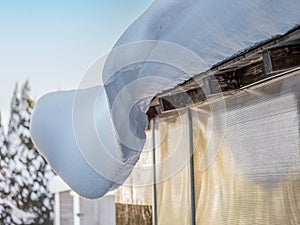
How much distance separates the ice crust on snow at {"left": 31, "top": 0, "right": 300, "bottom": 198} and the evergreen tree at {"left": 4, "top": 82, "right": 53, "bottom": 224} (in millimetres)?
7549

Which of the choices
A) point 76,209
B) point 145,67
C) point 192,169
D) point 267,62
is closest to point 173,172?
point 192,169

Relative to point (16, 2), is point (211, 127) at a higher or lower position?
lower

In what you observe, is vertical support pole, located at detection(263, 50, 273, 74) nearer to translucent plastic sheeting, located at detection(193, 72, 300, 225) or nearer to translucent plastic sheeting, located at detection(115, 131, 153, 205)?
translucent plastic sheeting, located at detection(193, 72, 300, 225)

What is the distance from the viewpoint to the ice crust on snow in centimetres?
129

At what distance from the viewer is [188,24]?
55.8 inches

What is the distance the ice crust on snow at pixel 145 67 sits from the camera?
1.29 meters

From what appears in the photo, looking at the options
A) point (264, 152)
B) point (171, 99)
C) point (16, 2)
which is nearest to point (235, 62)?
point (264, 152)

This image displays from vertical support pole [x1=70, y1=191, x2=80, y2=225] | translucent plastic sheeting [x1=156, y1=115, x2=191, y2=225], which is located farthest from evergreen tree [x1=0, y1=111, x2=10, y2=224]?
translucent plastic sheeting [x1=156, y1=115, x2=191, y2=225]

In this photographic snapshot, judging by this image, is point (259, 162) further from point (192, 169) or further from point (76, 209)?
point (76, 209)

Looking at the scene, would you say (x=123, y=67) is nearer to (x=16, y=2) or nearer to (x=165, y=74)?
(x=165, y=74)

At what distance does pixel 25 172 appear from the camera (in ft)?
32.2

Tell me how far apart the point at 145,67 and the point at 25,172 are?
8650 millimetres

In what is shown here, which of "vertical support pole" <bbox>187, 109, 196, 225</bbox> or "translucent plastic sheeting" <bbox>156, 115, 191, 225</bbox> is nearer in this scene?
"vertical support pole" <bbox>187, 109, 196, 225</bbox>

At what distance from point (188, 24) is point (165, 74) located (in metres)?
0.23
